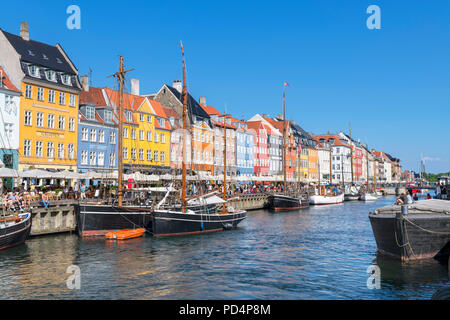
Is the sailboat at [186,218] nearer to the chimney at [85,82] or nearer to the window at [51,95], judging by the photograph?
the window at [51,95]

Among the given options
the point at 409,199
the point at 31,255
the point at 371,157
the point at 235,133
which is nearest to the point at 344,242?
the point at 409,199

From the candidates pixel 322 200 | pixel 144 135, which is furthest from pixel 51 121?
pixel 322 200

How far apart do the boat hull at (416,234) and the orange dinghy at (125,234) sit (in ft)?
59.8

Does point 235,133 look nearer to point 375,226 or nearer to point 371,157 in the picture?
point 375,226

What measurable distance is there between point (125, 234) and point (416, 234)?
783 inches

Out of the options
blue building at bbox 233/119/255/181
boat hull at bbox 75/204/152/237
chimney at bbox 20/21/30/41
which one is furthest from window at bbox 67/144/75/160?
blue building at bbox 233/119/255/181

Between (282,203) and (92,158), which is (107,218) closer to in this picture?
(92,158)

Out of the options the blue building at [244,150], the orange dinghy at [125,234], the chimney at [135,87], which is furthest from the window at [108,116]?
→ the blue building at [244,150]

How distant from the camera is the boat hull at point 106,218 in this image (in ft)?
110

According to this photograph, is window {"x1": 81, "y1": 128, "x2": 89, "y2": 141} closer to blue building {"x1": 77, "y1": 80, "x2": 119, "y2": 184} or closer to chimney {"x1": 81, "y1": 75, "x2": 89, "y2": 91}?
blue building {"x1": 77, "y1": 80, "x2": 119, "y2": 184}

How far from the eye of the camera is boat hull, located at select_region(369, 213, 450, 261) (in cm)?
2072

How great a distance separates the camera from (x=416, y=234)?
21000 mm
